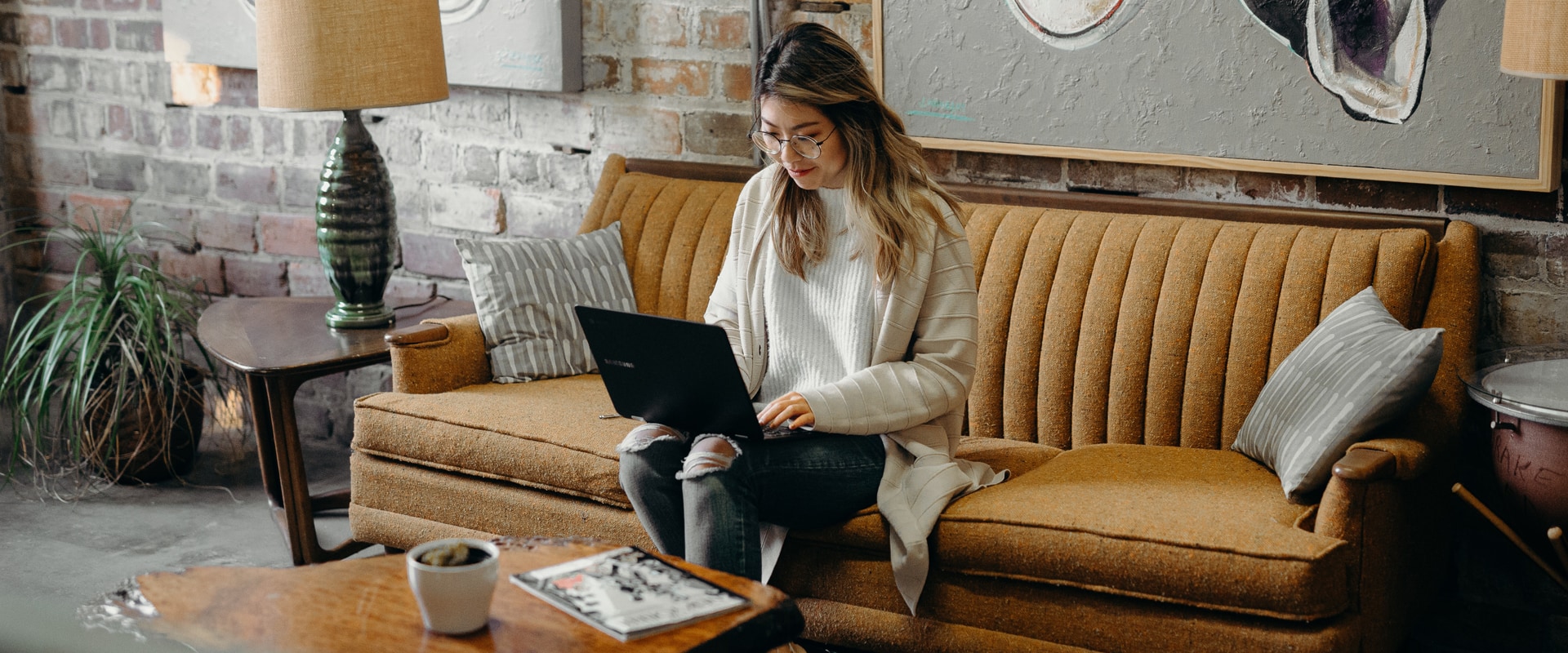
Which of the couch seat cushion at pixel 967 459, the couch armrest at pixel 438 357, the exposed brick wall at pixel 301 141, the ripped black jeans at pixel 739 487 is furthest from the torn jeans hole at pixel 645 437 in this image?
the exposed brick wall at pixel 301 141

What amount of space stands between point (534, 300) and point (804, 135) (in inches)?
34.4

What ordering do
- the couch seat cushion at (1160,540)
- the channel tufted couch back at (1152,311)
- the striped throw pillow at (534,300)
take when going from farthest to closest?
the striped throw pillow at (534,300) → the channel tufted couch back at (1152,311) → the couch seat cushion at (1160,540)

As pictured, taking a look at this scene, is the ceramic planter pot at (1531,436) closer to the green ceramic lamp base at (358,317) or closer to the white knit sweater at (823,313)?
the white knit sweater at (823,313)

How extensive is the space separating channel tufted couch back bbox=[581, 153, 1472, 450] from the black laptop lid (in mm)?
683

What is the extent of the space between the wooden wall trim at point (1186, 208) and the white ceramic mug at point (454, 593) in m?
1.56

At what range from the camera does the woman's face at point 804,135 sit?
206 cm

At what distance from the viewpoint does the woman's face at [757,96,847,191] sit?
206 cm

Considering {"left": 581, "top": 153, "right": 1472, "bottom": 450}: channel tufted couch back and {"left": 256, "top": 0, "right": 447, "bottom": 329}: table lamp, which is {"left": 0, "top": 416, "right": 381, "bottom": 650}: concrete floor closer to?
{"left": 256, "top": 0, "right": 447, "bottom": 329}: table lamp

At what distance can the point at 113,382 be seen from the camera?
3.12 meters

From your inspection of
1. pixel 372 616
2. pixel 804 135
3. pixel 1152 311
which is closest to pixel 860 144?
pixel 804 135

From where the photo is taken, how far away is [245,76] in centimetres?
358

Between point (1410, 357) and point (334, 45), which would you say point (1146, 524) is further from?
point (334, 45)

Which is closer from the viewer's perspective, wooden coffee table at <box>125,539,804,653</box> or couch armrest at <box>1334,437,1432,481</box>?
wooden coffee table at <box>125,539,804,653</box>

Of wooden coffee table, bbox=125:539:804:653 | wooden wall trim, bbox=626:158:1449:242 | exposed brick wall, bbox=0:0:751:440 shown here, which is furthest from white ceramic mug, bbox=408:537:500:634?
exposed brick wall, bbox=0:0:751:440
